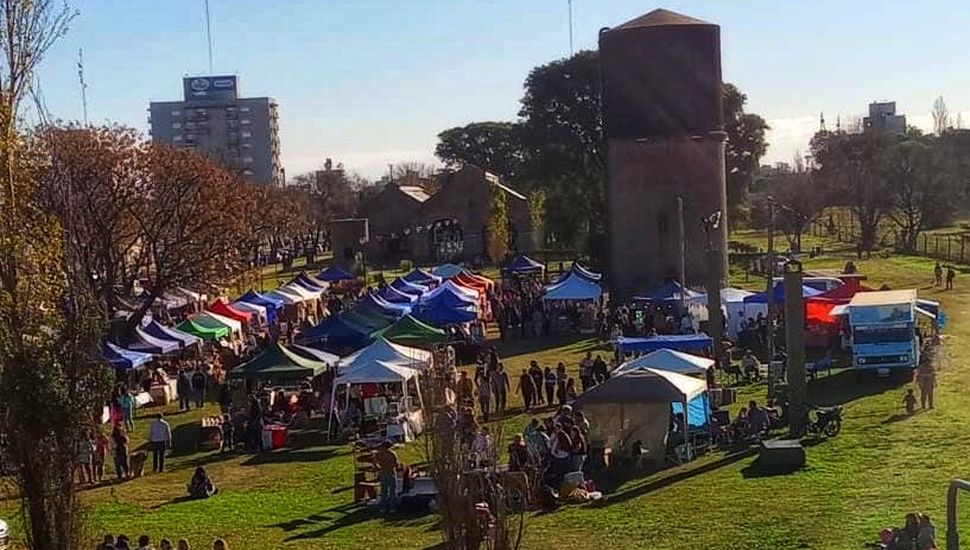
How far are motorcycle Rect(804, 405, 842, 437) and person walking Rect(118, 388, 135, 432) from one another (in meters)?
13.2

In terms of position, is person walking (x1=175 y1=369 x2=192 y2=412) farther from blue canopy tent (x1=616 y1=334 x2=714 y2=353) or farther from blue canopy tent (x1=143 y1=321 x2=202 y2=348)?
blue canopy tent (x1=616 y1=334 x2=714 y2=353)

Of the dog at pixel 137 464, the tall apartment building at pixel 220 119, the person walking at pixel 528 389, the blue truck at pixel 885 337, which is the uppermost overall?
the tall apartment building at pixel 220 119

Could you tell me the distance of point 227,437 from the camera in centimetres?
2459

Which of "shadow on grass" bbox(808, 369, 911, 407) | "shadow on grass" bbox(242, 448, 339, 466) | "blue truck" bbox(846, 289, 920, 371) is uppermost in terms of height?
"blue truck" bbox(846, 289, 920, 371)

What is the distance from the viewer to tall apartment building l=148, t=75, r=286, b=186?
181000 millimetres

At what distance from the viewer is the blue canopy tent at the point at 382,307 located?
3470cm

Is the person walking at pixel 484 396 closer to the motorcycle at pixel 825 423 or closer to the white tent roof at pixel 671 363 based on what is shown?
the white tent roof at pixel 671 363

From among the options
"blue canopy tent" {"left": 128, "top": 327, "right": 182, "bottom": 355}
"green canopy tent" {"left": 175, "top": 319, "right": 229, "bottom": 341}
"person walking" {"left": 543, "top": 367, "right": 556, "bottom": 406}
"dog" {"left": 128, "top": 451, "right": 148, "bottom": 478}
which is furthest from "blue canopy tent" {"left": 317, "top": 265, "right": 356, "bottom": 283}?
"dog" {"left": 128, "top": 451, "right": 148, "bottom": 478}

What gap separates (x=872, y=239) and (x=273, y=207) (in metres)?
34.6

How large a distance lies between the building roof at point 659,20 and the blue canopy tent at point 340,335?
21.9 meters

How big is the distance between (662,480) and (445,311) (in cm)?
1696

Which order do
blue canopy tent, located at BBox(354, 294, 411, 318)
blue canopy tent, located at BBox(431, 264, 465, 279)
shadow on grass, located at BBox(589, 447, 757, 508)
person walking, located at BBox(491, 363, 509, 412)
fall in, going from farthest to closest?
1. blue canopy tent, located at BBox(431, 264, 465, 279)
2. blue canopy tent, located at BBox(354, 294, 411, 318)
3. person walking, located at BBox(491, 363, 509, 412)
4. shadow on grass, located at BBox(589, 447, 757, 508)

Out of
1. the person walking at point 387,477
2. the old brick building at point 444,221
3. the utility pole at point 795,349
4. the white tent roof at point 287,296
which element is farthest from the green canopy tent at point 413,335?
the old brick building at point 444,221

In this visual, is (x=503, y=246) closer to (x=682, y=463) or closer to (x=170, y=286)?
(x=170, y=286)
